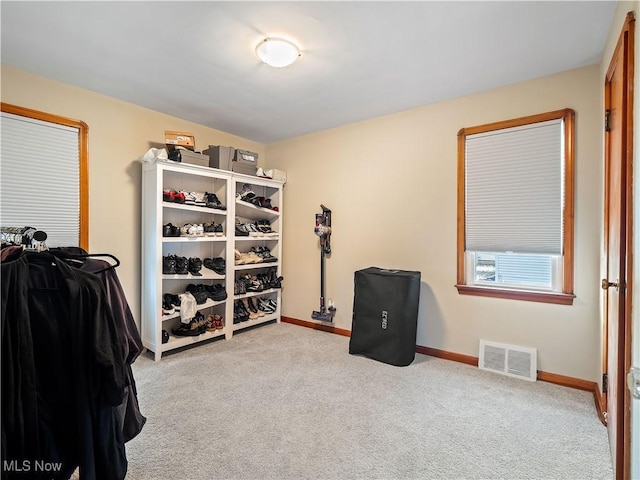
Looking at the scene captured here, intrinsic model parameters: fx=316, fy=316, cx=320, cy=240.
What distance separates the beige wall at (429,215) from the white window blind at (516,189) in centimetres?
15

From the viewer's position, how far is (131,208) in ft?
11.0

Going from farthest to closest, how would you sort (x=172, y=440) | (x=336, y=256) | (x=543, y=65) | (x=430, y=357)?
1. (x=336, y=256)
2. (x=430, y=357)
3. (x=543, y=65)
4. (x=172, y=440)

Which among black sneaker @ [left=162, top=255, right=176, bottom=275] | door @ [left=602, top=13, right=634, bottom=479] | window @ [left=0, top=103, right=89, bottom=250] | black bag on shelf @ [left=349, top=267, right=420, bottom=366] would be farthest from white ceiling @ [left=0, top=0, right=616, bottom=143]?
black bag on shelf @ [left=349, top=267, right=420, bottom=366]

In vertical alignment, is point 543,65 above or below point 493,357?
above

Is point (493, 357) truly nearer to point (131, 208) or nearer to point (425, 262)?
point (425, 262)

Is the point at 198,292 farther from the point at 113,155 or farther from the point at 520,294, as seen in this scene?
the point at 520,294

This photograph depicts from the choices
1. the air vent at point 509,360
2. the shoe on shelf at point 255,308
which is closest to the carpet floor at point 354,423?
the air vent at point 509,360

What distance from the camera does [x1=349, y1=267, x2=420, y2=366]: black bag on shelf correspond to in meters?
3.04

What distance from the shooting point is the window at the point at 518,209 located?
8.66 ft

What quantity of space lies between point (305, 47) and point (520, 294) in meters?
2.71

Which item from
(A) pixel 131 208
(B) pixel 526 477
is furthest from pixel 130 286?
(B) pixel 526 477

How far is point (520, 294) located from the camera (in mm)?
2814

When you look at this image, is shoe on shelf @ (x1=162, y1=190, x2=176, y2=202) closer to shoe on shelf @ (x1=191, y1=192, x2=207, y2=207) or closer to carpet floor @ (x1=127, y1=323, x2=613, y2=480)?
shoe on shelf @ (x1=191, y1=192, x2=207, y2=207)

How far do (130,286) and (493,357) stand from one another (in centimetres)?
367
